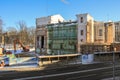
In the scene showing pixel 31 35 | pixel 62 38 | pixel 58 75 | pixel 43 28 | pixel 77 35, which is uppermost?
pixel 31 35

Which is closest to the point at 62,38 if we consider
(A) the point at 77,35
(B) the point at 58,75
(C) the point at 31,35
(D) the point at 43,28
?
(A) the point at 77,35

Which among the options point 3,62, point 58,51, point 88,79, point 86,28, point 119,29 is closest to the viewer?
point 88,79

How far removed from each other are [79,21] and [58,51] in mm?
12568

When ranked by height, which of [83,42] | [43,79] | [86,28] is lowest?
[43,79]

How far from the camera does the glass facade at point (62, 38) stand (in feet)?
219

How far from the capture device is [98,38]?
212ft

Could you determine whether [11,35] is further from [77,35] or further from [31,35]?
[77,35]

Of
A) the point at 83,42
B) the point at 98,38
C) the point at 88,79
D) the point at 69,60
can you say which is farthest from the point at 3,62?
the point at 98,38

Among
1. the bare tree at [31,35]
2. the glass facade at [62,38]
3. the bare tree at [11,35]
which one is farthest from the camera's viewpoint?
the bare tree at [31,35]

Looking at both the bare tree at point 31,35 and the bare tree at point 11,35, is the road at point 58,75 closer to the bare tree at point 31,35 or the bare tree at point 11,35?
the bare tree at point 11,35

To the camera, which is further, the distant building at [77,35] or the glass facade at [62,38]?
the glass facade at [62,38]

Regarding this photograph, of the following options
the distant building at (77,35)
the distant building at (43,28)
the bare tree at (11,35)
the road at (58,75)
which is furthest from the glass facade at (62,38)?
the bare tree at (11,35)

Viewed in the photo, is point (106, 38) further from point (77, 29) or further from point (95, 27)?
point (77, 29)

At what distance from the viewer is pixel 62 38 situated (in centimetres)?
7100
